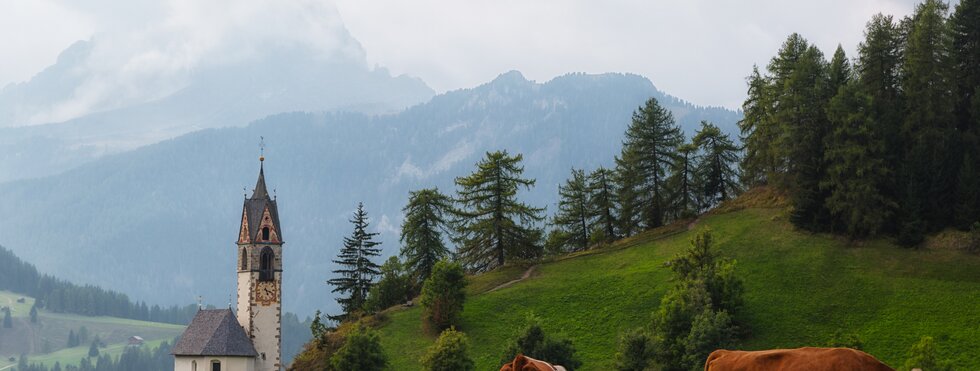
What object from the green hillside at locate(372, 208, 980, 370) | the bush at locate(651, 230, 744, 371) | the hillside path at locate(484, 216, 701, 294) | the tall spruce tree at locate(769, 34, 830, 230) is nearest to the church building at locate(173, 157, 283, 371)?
the green hillside at locate(372, 208, 980, 370)

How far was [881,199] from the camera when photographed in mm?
100938

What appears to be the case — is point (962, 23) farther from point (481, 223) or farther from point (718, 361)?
point (718, 361)

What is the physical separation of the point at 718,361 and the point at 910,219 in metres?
85.3

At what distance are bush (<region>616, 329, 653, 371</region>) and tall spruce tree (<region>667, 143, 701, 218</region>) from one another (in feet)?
165

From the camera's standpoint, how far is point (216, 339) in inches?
4358

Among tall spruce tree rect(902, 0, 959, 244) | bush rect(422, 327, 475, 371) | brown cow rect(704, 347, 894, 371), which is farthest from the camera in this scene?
tall spruce tree rect(902, 0, 959, 244)

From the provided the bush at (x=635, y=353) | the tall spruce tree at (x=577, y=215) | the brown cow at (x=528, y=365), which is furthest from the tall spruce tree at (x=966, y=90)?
→ the brown cow at (x=528, y=365)

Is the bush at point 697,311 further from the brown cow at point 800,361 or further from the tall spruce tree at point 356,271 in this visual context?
the brown cow at point 800,361

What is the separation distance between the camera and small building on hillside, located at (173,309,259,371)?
11019 centimetres

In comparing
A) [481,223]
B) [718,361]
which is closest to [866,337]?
[481,223]

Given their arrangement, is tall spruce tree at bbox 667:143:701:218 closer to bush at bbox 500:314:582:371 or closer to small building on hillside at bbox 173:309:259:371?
small building on hillside at bbox 173:309:259:371

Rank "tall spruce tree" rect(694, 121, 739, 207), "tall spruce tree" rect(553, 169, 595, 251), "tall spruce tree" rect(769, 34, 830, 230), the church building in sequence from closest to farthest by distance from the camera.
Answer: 1. "tall spruce tree" rect(769, 34, 830, 230)
2. the church building
3. "tall spruce tree" rect(694, 121, 739, 207)
4. "tall spruce tree" rect(553, 169, 595, 251)

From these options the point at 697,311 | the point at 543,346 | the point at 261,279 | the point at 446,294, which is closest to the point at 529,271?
the point at 446,294

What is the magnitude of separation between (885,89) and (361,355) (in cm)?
5063
